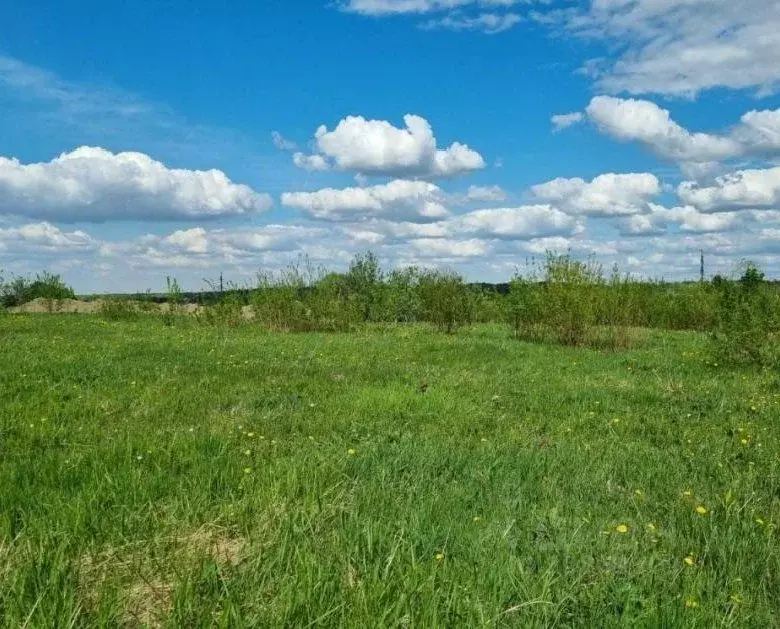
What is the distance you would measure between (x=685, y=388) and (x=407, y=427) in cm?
578

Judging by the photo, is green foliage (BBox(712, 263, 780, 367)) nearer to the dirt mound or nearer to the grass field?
the grass field

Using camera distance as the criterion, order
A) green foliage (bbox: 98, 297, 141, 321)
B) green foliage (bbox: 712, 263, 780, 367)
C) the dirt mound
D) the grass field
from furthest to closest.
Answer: the dirt mound < green foliage (bbox: 98, 297, 141, 321) < green foliage (bbox: 712, 263, 780, 367) < the grass field

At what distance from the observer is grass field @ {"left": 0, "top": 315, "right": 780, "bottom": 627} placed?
120 inches

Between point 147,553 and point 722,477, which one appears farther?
point 722,477

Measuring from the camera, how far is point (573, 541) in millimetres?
3949

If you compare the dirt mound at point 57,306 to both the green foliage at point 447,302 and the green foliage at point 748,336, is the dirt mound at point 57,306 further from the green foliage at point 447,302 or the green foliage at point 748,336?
the green foliage at point 748,336

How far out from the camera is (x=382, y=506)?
4.39 meters

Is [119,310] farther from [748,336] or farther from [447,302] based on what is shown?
[748,336]

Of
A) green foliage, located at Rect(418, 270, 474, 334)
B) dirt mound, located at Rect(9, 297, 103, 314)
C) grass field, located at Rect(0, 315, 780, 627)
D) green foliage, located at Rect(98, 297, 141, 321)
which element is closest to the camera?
grass field, located at Rect(0, 315, 780, 627)

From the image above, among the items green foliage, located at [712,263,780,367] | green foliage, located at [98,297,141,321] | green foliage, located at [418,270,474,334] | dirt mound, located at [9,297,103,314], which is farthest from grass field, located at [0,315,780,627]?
dirt mound, located at [9,297,103,314]

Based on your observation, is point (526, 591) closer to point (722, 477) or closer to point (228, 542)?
point (228, 542)

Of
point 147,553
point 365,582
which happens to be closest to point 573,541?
point 365,582

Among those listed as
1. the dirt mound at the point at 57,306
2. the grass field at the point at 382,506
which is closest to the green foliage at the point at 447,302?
the grass field at the point at 382,506

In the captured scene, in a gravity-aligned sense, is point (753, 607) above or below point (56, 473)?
below
